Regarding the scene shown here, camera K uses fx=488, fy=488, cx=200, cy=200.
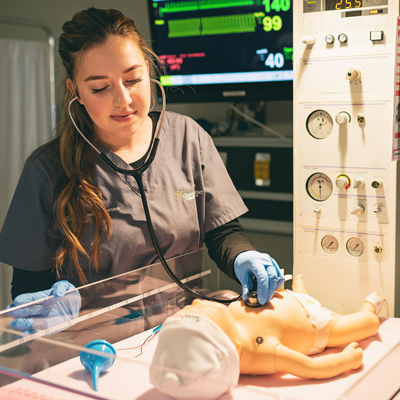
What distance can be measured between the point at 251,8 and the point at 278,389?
5.62 feet

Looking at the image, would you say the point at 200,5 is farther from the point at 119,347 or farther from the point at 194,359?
the point at 194,359

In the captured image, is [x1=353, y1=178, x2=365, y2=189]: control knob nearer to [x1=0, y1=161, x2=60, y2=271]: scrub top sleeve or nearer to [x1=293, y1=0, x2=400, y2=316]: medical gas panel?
[x1=293, y1=0, x2=400, y2=316]: medical gas panel

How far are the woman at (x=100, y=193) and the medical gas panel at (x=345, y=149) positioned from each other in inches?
10.5

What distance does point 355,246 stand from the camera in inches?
57.4

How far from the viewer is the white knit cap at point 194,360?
77 centimetres

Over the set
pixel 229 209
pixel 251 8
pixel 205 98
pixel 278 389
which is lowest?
pixel 278 389

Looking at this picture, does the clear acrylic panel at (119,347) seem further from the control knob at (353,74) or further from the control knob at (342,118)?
the control knob at (353,74)

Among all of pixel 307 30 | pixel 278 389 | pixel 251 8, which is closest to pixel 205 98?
pixel 251 8

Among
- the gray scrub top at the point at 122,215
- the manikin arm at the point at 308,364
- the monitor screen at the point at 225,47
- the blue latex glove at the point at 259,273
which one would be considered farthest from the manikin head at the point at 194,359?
the monitor screen at the point at 225,47

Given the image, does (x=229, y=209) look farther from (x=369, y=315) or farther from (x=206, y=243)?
(x=369, y=315)

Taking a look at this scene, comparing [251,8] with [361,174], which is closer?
[361,174]

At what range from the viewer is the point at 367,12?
1.36 m

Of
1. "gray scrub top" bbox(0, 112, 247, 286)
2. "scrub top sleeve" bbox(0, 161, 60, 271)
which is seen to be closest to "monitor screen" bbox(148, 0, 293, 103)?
"gray scrub top" bbox(0, 112, 247, 286)

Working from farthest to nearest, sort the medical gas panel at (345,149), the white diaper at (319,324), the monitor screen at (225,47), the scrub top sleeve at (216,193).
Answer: the monitor screen at (225,47), the scrub top sleeve at (216,193), the medical gas panel at (345,149), the white diaper at (319,324)
